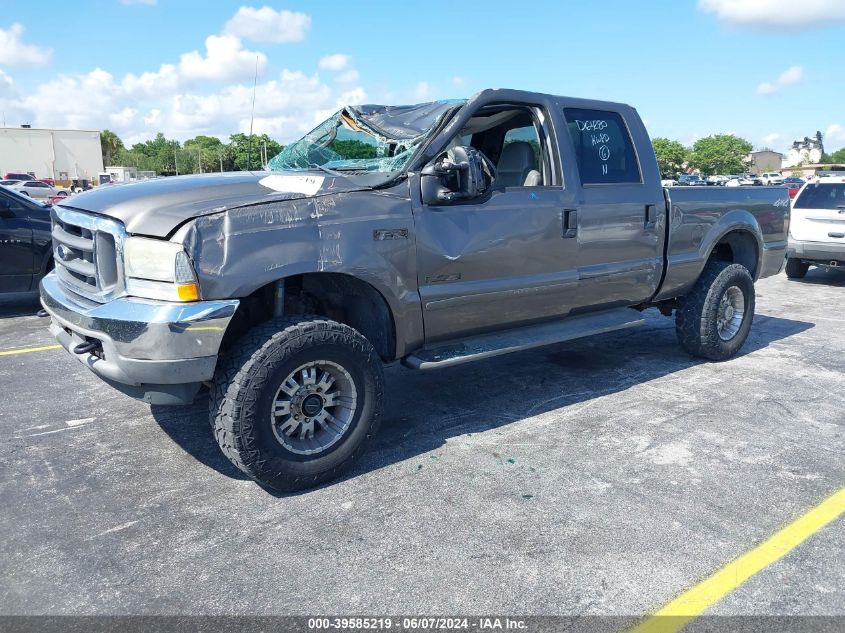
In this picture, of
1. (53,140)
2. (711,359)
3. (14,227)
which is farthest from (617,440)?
(53,140)

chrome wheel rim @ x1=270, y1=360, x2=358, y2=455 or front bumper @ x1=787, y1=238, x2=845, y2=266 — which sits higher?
front bumper @ x1=787, y1=238, x2=845, y2=266

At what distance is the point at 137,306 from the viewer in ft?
10.5

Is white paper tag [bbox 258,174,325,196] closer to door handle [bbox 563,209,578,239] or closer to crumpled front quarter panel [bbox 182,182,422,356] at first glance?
crumpled front quarter panel [bbox 182,182,422,356]

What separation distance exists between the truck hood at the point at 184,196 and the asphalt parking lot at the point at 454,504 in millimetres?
1409

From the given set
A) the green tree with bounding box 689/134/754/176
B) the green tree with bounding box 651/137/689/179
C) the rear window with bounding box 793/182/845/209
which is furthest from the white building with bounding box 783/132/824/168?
the rear window with bounding box 793/182/845/209

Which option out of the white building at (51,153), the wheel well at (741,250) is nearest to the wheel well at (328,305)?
the wheel well at (741,250)

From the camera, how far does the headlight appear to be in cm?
314

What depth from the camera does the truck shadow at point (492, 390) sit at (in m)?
4.15

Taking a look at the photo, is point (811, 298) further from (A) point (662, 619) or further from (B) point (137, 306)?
(B) point (137, 306)

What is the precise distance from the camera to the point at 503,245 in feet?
13.9

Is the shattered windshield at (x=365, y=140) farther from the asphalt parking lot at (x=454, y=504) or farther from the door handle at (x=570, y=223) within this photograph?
the asphalt parking lot at (x=454, y=504)

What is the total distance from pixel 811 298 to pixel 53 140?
77.4 meters

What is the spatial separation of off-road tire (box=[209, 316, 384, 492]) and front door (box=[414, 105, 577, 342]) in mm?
656

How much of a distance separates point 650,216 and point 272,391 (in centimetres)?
329
